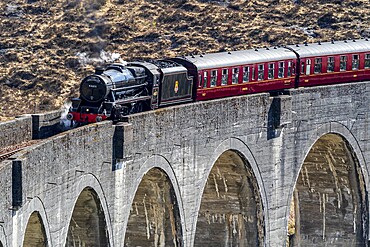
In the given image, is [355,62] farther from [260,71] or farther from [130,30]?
[130,30]

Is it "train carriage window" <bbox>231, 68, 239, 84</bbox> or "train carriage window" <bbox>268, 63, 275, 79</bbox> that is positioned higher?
"train carriage window" <bbox>268, 63, 275, 79</bbox>

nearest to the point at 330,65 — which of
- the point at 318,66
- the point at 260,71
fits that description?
the point at 318,66

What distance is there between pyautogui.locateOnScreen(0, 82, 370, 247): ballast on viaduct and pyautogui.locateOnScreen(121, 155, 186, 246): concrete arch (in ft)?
0.14

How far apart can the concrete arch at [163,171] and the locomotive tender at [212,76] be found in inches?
69.1

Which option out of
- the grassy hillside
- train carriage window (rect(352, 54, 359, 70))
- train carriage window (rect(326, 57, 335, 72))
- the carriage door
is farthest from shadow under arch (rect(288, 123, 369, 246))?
the grassy hillside

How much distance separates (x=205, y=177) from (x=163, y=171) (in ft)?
8.34

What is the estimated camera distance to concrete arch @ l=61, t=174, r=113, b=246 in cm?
3117

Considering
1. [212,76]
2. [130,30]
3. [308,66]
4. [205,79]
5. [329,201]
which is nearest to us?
[205,79]

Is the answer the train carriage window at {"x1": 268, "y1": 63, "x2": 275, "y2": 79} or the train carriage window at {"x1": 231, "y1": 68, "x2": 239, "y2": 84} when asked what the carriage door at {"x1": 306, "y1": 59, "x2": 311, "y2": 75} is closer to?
the train carriage window at {"x1": 268, "y1": 63, "x2": 275, "y2": 79}

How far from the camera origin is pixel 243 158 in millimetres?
41344

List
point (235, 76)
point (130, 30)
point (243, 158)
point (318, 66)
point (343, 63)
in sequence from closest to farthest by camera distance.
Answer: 1. point (243, 158)
2. point (235, 76)
3. point (318, 66)
4. point (343, 63)
5. point (130, 30)

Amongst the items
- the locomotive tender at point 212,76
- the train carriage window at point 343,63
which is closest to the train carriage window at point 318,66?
the locomotive tender at point 212,76

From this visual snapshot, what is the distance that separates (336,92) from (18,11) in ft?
103

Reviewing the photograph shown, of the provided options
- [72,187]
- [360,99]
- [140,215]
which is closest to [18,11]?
[360,99]
